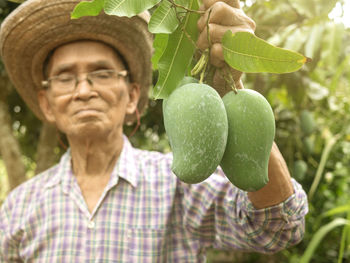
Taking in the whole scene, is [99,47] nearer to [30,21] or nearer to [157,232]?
[30,21]

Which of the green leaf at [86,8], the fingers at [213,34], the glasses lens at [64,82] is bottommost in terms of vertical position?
the fingers at [213,34]

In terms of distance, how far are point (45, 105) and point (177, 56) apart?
3.76 ft

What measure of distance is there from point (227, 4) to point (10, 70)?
1198 millimetres

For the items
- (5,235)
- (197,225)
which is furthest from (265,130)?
(5,235)

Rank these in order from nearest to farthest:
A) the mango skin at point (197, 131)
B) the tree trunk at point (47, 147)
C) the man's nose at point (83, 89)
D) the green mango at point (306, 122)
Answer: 1. the mango skin at point (197, 131)
2. the man's nose at point (83, 89)
3. the green mango at point (306, 122)
4. the tree trunk at point (47, 147)

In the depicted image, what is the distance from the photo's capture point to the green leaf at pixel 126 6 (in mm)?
603

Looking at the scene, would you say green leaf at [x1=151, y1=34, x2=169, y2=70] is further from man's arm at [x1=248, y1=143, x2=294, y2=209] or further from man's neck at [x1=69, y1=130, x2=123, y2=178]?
man's neck at [x1=69, y1=130, x2=123, y2=178]

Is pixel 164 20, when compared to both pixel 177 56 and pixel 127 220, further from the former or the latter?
pixel 127 220

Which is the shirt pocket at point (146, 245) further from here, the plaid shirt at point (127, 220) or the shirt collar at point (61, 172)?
the shirt collar at point (61, 172)

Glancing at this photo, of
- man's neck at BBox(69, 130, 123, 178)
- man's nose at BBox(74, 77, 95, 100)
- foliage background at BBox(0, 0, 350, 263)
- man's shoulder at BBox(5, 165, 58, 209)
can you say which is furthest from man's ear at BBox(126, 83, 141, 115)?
foliage background at BBox(0, 0, 350, 263)

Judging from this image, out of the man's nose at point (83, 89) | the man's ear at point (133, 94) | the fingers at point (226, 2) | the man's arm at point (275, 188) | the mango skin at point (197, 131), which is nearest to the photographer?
the mango skin at point (197, 131)

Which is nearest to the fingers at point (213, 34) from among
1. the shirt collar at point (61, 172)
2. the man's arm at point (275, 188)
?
the man's arm at point (275, 188)

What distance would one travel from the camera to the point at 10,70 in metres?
1.56

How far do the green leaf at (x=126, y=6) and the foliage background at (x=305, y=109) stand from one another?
0.83 meters
